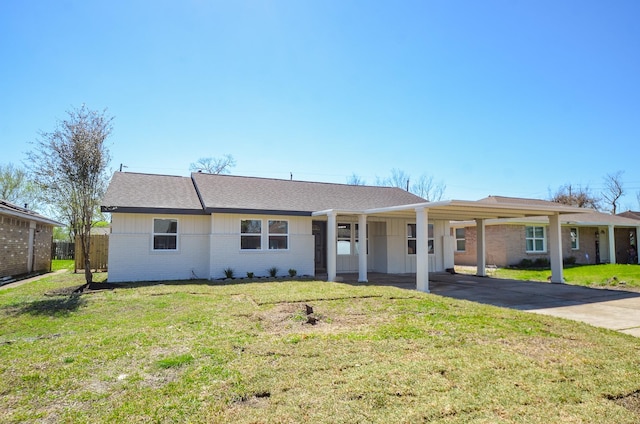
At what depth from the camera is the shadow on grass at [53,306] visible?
7969 millimetres

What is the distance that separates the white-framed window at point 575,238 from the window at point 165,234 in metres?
24.0

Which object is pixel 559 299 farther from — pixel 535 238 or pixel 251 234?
pixel 535 238

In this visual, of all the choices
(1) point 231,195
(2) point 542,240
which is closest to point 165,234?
(1) point 231,195

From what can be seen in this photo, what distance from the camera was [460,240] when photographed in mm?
25047

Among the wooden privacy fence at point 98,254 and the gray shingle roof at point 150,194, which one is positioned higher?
the gray shingle roof at point 150,194

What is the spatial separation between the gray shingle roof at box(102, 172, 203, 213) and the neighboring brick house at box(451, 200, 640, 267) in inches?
578

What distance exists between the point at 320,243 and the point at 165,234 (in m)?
6.97

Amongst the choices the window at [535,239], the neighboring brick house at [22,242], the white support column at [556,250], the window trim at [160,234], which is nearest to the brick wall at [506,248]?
the window at [535,239]

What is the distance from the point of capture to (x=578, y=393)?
381 centimetres

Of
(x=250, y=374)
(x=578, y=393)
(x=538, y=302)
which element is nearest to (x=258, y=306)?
(x=250, y=374)

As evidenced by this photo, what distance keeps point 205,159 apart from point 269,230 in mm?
29271

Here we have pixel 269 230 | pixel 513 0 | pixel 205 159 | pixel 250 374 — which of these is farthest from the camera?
pixel 205 159

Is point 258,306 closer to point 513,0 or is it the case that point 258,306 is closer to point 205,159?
point 513,0

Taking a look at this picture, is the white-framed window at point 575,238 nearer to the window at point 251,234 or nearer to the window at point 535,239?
the window at point 535,239
